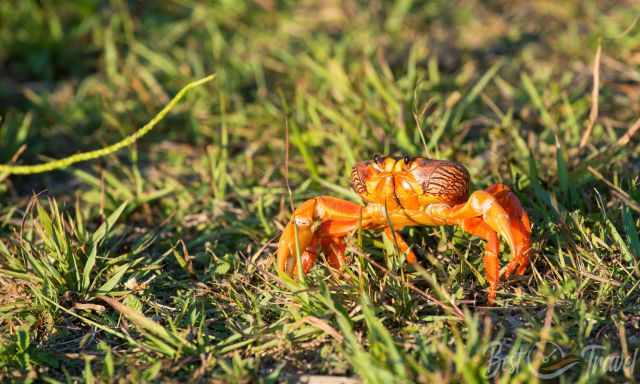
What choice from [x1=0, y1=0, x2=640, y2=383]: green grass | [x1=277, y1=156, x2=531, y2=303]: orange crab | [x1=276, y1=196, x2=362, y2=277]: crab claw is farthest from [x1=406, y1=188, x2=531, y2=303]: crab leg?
Answer: [x1=276, y1=196, x2=362, y2=277]: crab claw

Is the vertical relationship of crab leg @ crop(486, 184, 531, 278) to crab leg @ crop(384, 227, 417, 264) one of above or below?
above

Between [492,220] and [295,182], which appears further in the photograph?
[295,182]

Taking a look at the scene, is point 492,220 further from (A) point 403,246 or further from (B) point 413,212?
(A) point 403,246

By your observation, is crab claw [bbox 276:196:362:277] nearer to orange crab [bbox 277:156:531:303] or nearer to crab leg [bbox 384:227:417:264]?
orange crab [bbox 277:156:531:303]

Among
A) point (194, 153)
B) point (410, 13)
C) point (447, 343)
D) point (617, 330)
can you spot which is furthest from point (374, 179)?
point (410, 13)

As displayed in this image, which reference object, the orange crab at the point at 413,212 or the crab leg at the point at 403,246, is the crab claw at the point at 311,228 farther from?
the crab leg at the point at 403,246

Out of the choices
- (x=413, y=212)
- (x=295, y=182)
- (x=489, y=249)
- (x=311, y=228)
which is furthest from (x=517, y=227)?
(x=295, y=182)
